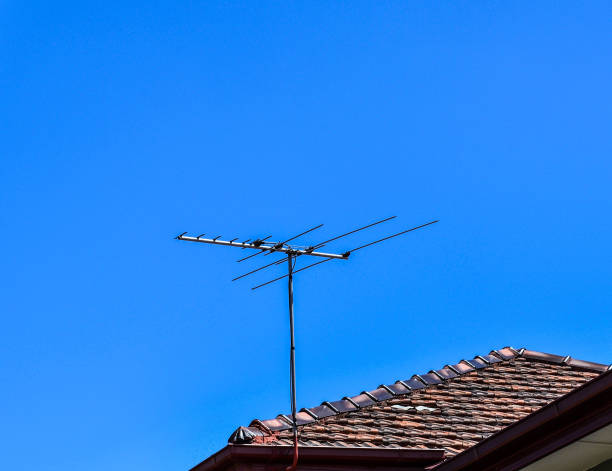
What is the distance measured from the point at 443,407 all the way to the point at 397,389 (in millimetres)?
708

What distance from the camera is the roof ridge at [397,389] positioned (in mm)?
8203

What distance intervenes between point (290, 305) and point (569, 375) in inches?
173

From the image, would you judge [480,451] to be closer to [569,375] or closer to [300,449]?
[300,449]

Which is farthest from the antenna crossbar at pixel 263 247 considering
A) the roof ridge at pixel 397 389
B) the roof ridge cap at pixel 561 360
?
the roof ridge cap at pixel 561 360

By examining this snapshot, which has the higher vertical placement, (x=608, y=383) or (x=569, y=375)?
(x=569, y=375)

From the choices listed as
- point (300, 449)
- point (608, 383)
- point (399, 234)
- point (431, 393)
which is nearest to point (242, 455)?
point (300, 449)

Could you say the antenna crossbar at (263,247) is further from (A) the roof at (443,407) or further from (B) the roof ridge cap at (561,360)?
(B) the roof ridge cap at (561,360)

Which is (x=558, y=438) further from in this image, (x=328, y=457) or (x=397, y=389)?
(x=397, y=389)

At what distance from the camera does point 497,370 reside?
1142 cm

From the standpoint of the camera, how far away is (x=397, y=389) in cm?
1042

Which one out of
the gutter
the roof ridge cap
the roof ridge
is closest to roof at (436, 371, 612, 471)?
the gutter

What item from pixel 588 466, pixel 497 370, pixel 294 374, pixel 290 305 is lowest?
pixel 588 466

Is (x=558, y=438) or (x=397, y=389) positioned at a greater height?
(x=397, y=389)

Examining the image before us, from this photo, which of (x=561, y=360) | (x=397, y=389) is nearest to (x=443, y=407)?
(x=397, y=389)
